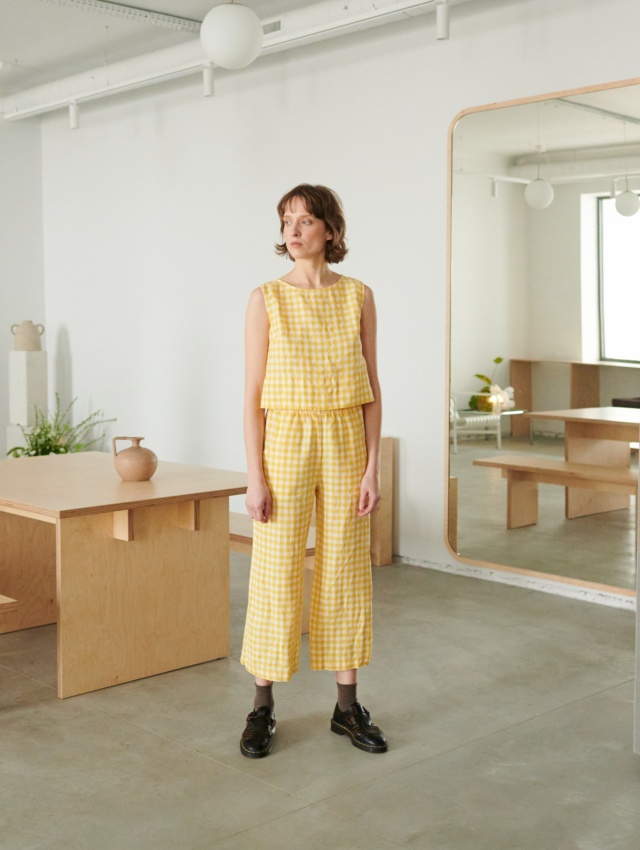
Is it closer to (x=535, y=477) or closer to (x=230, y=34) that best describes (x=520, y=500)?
(x=535, y=477)

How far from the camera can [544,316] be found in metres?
5.19

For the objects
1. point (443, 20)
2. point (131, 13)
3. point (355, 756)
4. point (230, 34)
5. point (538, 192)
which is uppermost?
point (131, 13)

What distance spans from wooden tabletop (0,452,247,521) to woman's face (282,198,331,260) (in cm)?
107

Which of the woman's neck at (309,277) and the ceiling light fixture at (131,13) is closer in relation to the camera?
the woman's neck at (309,277)

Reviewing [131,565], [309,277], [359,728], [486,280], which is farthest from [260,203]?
[359,728]

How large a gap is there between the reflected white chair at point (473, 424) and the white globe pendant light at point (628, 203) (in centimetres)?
116

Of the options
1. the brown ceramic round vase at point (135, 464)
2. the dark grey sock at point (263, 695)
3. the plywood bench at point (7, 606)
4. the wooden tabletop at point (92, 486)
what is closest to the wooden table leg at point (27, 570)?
the wooden tabletop at point (92, 486)

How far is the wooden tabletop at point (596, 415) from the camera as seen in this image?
4.85 m

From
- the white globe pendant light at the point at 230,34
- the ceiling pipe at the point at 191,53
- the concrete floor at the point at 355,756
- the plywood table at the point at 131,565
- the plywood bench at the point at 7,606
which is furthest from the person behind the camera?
the ceiling pipe at the point at 191,53

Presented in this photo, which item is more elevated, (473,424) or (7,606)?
(473,424)

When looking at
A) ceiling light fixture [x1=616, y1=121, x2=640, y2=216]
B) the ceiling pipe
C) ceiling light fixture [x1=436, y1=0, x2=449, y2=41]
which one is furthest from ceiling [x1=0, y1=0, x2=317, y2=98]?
ceiling light fixture [x1=616, y1=121, x2=640, y2=216]

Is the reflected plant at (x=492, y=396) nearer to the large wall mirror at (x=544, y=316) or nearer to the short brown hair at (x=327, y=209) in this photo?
the large wall mirror at (x=544, y=316)

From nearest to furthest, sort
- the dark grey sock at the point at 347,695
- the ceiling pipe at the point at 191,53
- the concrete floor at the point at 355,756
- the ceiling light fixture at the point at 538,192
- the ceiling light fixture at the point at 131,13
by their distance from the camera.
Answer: the concrete floor at the point at 355,756 → the dark grey sock at the point at 347,695 → the ceiling light fixture at the point at 538,192 → the ceiling pipe at the point at 191,53 → the ceiling light fixture at the point at 131,13

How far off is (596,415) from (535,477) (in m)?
0.47
